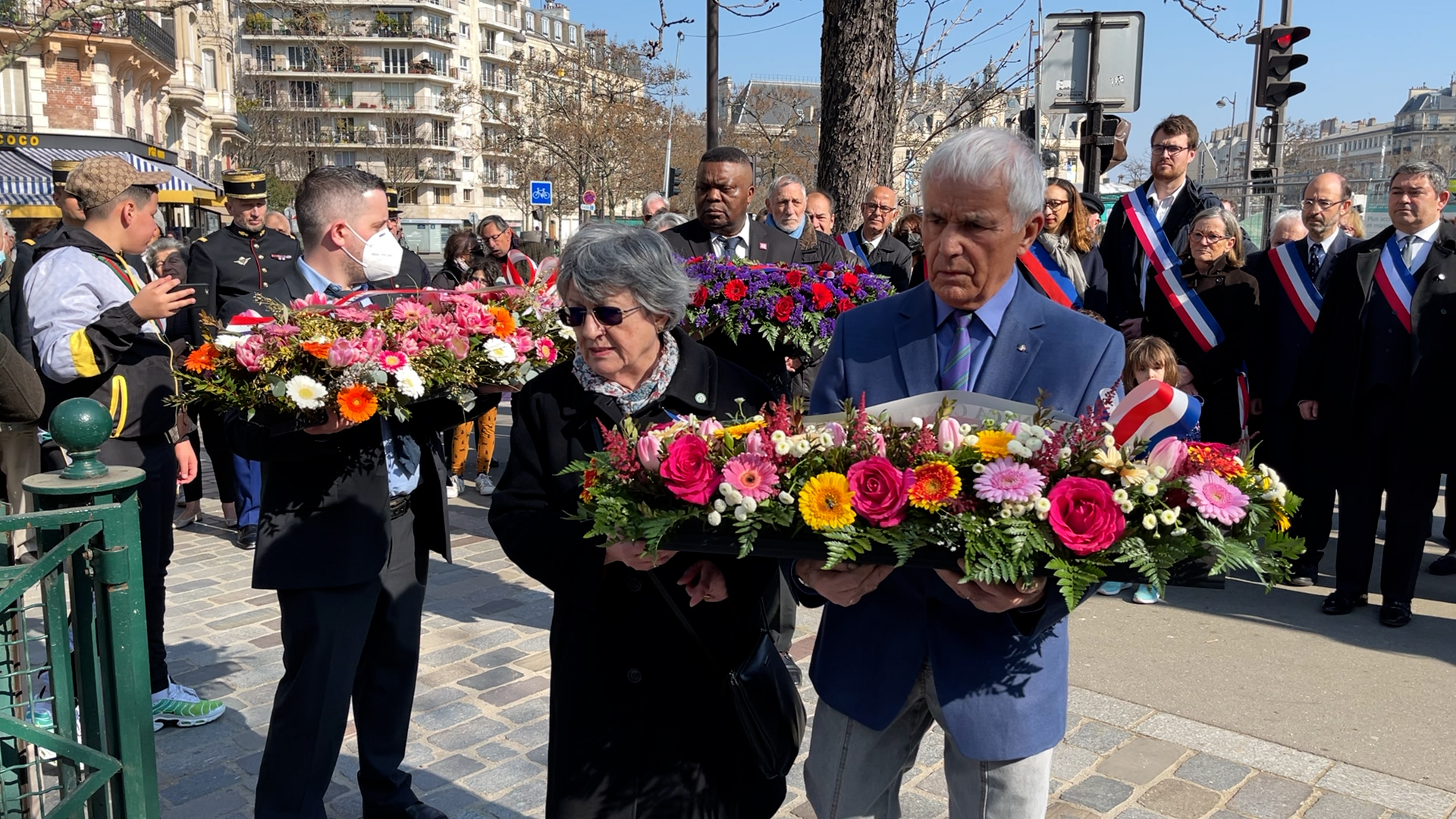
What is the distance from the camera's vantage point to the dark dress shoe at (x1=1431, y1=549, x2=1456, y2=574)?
7227mm

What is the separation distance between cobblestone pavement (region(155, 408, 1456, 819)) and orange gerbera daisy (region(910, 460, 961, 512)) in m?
2.35

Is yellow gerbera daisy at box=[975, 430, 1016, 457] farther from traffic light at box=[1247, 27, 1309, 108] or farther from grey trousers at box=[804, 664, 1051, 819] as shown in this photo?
traffic light at box=[1247, 27, 1309, 108]

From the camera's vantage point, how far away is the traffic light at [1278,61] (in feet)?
39.7

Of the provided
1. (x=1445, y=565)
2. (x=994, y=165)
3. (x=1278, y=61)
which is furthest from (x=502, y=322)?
(x=1278, y=61)

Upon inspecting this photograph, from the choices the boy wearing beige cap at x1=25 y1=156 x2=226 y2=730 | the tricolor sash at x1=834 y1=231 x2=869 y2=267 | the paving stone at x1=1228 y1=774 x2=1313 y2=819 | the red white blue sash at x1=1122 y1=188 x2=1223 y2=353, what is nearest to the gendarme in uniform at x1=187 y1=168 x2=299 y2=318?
the boy wearing beige cap at x1=25 y1=156 x2=226 y2=730

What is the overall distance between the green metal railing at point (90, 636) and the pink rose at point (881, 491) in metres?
1.82

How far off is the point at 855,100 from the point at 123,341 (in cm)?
566

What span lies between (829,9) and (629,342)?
Answer: 20.5ft

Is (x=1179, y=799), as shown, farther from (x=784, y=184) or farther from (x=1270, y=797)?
(x=784, y=184)

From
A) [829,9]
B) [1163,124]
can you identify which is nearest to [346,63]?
[829,9]

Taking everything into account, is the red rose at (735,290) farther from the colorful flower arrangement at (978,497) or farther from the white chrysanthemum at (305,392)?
the colorful flower arrangement at (978,497)

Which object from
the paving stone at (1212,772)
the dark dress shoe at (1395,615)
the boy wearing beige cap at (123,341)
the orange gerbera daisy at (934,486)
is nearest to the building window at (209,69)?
the boy wearing beige cap at (123,341)

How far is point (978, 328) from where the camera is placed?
7.99ft

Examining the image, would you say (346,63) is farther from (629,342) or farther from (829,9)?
(629,342)
